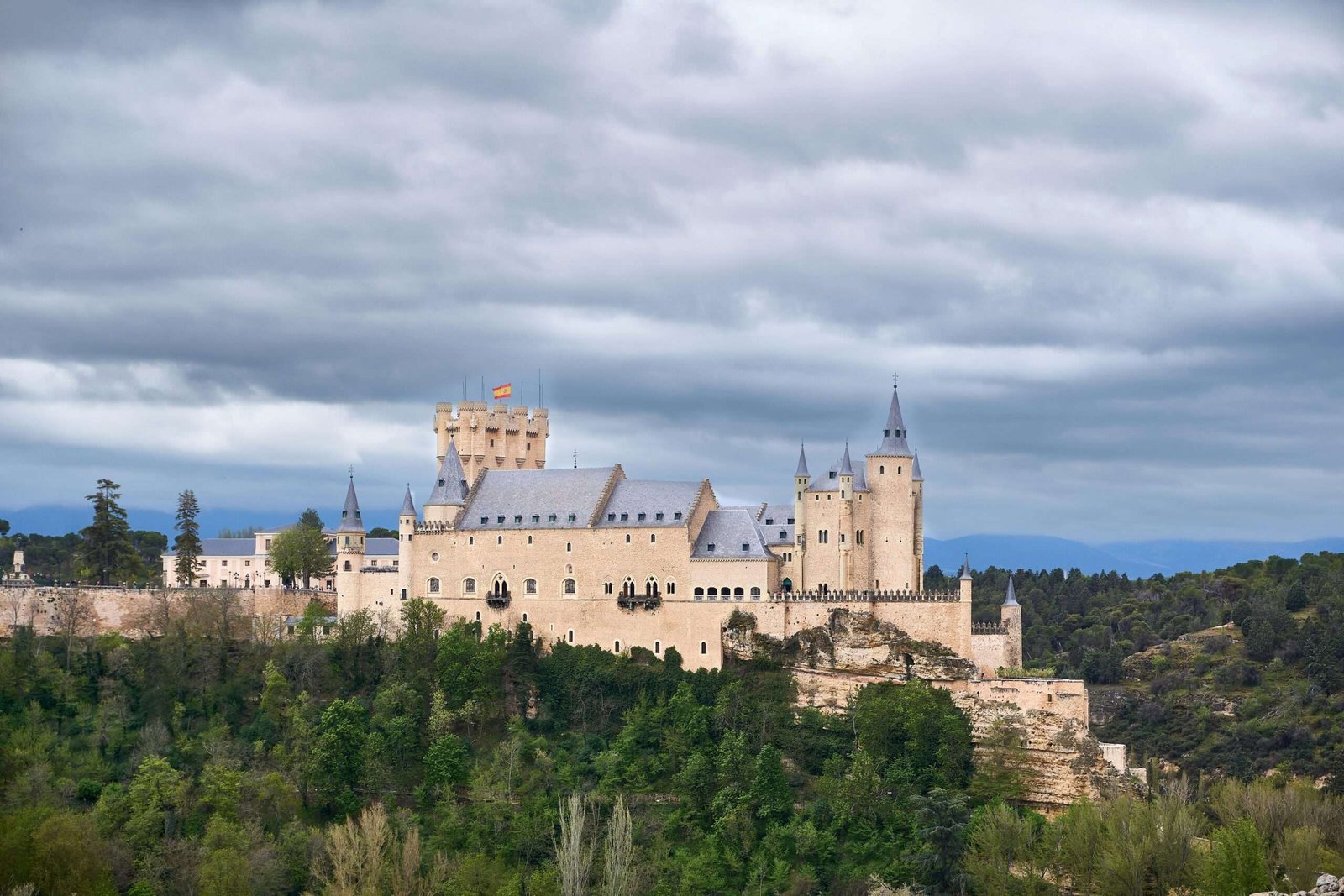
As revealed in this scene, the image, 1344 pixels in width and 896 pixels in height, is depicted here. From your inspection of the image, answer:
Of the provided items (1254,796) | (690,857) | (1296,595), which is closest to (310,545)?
(690,857)

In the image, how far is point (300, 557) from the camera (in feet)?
360

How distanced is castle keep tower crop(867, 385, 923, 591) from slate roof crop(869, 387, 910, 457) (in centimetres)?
4

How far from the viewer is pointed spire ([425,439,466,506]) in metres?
101

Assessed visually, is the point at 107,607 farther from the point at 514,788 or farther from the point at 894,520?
the point at 894,520

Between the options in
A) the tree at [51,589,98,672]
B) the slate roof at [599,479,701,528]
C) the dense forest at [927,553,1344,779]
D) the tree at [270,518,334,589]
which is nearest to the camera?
the slate roof at [599,479,701,528]

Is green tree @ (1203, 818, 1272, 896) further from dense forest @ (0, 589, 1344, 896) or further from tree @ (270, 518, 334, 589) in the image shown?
tree @ (270, 518, 334, 589)

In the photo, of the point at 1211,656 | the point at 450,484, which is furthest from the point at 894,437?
the point at 1211,656

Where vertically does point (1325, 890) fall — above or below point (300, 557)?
below

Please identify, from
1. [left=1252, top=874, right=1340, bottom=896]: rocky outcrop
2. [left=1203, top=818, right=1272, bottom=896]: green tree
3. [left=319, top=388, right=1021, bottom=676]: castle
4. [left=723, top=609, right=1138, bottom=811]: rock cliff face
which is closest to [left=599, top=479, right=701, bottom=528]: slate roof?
[left=319, top=388, right=1021, bottom=676]: castle

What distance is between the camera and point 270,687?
308ft

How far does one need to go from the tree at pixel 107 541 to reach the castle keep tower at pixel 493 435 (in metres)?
20.5

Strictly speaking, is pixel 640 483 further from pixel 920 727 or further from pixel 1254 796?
pixel 1254 796

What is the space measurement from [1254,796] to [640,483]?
3616 cm

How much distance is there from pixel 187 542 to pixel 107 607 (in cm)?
1191
